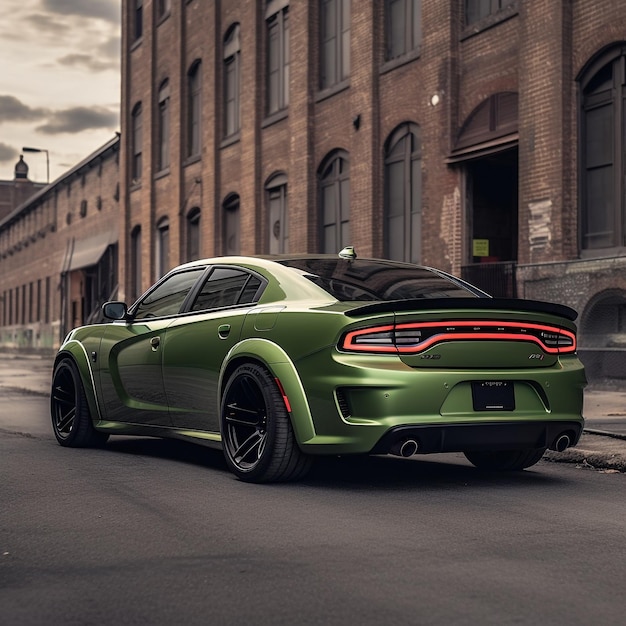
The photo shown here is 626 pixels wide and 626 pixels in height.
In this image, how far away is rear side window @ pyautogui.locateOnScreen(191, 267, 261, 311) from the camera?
766 cm

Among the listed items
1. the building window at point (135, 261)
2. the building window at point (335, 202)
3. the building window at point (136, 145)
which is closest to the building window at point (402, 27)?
the building window at point (335, 202)

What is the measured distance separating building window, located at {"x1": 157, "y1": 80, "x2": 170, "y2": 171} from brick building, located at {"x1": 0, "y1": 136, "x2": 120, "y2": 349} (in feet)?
19.6

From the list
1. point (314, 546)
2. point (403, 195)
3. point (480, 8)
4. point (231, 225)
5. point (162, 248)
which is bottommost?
point (314, 546)

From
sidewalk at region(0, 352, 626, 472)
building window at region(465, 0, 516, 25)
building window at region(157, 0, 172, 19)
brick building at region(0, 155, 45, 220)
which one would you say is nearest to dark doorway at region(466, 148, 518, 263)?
building window at region(465, 0, 516, 25)

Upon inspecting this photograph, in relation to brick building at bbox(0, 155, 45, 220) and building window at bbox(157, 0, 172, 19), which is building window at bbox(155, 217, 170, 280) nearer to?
building window at bbox(157, 0, 172, 19)

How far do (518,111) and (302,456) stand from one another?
36.3 ft

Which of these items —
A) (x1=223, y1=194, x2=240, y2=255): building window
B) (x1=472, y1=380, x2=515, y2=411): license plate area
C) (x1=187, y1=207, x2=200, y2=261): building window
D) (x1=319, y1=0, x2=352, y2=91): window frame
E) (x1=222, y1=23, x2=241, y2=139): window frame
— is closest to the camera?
(x1=472, y1=380, x2=515, y2=411): license plate area

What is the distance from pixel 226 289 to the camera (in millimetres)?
7930

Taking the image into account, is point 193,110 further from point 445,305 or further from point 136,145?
point 445,305

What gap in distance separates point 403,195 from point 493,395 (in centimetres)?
1396

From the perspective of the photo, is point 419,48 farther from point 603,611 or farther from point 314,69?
point 603,611

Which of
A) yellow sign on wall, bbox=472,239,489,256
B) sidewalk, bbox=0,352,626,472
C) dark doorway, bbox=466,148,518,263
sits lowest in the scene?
sidewalk, bbox=0,352,626,472

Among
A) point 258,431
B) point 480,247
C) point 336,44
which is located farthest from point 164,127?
point 258,431

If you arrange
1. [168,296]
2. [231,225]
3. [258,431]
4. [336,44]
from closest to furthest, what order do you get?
[258,431], [168,296], [336,44], [231,225]
